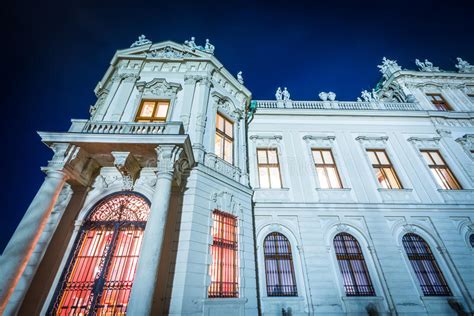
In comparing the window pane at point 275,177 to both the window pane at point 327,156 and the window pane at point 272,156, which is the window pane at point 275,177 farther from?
the window pane at point 327,156

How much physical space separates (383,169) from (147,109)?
40.9 feet

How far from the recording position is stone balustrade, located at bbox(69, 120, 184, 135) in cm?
686

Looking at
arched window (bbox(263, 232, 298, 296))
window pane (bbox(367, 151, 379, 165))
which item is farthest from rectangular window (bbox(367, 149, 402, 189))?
arched window (bbox(263, 232, 298, 296))

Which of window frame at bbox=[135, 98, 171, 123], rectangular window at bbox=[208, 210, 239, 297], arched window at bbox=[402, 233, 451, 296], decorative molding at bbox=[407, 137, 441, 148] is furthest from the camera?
decorative molding at bbox=[407, 137, 441, 148]

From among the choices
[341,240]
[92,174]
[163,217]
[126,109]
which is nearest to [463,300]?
[341,240]

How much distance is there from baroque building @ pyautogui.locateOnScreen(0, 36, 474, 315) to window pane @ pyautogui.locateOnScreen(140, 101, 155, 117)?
0.09 meters

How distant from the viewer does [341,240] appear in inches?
364


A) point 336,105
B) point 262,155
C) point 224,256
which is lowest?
point 224,256

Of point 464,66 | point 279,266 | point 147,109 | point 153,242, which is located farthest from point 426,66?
point 153,242

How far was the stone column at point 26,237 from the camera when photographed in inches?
188

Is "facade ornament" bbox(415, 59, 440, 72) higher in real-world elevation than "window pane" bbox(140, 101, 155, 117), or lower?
higher

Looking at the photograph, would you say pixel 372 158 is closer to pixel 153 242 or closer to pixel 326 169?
pixel 326 169

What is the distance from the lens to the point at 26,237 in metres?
5.22

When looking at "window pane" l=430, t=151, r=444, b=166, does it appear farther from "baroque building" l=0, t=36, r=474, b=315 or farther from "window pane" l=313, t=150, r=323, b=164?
"window pane" l=313, t=150, r=323, b=164
